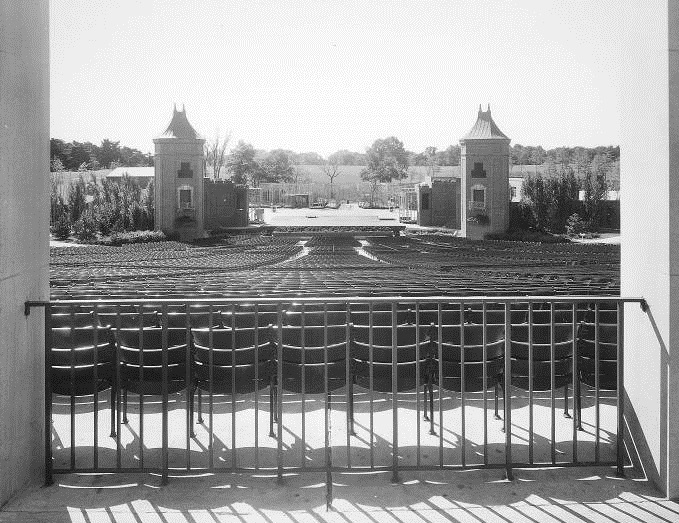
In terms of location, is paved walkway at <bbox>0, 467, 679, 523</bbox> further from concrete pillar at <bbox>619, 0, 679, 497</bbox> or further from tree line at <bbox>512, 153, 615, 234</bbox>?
tree line at <bbox>512, 153, 615, 234</bbox>

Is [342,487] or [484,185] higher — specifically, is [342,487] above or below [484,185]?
below

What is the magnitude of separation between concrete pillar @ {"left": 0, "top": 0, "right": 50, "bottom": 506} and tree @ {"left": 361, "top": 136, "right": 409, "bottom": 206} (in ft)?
229

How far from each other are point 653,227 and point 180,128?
1570 inches

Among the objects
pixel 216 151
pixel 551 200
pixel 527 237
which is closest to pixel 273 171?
pixel 216 151

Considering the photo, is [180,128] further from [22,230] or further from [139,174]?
[22,230]

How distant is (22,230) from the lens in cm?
360

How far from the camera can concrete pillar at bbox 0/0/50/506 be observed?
3395mm

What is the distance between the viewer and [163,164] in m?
39.7

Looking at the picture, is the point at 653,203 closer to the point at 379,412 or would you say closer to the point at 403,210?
the point at 379,412

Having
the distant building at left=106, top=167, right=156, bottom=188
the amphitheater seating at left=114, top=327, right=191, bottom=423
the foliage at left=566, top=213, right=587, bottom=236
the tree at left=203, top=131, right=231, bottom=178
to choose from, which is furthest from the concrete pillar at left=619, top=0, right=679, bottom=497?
the distant building at left=106, top=167, right=156, bottom=188

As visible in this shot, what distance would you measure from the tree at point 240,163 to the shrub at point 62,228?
77.3ft

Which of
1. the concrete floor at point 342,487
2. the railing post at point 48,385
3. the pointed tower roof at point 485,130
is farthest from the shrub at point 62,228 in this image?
the railing post at point 48,385

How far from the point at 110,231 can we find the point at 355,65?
16.0 m

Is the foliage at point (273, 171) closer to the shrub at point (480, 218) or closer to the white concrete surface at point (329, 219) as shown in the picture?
the white concrete surface at point (329, 219)
